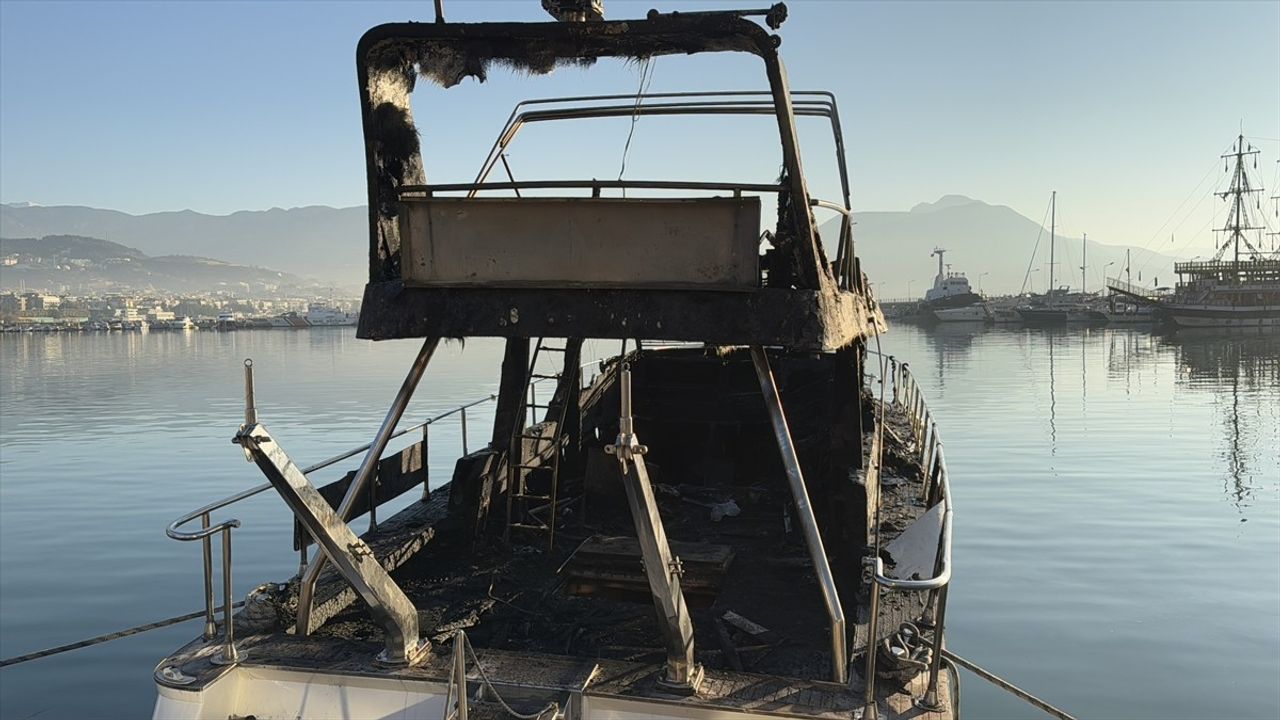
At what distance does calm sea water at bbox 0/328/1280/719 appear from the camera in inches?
423

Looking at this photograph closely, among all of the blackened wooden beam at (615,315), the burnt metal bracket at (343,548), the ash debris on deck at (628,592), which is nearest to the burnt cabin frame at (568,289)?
the blackened wooden beam at (615,315)

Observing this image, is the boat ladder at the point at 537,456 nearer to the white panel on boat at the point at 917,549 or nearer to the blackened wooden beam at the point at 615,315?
the white panel on boat at the point at 917,549

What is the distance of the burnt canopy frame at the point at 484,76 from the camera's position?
5.09 m

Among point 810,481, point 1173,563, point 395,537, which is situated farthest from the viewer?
point 1173,563

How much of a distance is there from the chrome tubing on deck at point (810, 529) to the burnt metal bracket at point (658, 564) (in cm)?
80

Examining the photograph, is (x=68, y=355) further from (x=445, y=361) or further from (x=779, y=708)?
(x=779, y=708)

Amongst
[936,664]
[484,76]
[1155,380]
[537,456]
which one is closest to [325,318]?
[1155,380]

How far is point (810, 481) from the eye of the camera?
11.7 m

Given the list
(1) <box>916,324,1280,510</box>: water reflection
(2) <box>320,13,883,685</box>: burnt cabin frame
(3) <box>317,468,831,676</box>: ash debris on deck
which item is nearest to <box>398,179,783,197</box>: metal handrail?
→ (2) <box>320,13,883,685</box>: burnt cabin frame

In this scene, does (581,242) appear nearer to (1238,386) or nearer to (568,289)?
(568,289)

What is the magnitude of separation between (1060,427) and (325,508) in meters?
30.6

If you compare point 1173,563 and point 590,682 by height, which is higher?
point 590,682

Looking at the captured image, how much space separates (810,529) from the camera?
5164 mm

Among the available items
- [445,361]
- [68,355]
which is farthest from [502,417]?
[68,355]
